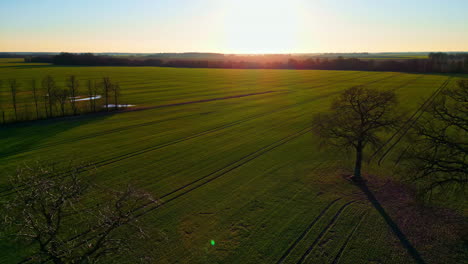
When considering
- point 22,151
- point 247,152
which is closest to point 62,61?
point 22,151

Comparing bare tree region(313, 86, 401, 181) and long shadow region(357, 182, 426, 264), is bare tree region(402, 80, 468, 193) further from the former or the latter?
bare tree region(313, 86, 401, 181)

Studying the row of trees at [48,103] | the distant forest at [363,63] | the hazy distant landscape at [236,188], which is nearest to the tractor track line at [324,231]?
the hazy distant landscape at [236,188]

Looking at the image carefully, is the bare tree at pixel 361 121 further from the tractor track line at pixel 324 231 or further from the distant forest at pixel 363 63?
the distant forest at pixel 363 63

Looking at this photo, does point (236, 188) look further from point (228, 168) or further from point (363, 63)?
point (363, 63)

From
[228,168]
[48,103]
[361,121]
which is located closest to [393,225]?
[361,121]

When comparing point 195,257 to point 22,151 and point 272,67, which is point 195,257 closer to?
point 22,151
